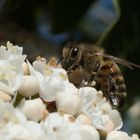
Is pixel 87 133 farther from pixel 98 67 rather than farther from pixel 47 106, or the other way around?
pixel 98 67

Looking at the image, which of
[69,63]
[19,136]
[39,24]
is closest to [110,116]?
[69,63]

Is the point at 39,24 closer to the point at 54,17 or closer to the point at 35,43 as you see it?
the point at 35,43

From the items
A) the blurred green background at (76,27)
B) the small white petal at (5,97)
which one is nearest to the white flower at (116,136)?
the small white petal at (5,97)

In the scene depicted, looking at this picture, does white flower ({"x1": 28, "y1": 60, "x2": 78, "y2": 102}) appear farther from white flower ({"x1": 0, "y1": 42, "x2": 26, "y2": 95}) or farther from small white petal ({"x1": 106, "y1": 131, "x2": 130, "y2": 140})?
small white petal ({"x1": 106, "y1": 131, "x2": 130, "y2": 140})

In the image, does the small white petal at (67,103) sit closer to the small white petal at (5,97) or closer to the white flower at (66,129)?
the white flower at (66,129)

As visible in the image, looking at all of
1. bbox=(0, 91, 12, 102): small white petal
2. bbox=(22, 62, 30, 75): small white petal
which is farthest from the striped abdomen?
bbox=(0, 91, 12, 102): small white petal

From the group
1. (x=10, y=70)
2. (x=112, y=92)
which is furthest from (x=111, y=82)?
(x=10, y=70)

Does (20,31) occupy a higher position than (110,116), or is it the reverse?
(110,116)
